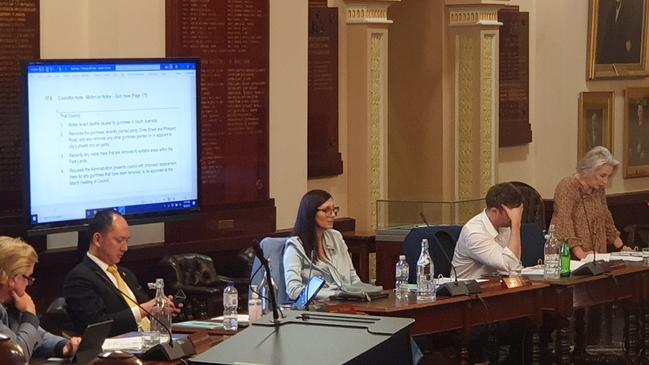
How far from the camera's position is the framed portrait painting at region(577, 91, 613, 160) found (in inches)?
537

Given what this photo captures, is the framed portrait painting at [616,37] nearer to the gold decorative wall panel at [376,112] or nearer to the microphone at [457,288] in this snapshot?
the gold decorative wall panel at [376,112]

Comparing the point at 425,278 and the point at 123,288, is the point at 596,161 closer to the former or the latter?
the point at 425,278

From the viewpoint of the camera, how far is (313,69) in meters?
10.6

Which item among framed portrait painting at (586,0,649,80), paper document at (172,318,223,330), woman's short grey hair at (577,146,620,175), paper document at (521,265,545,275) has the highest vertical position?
framed portrait painting at (586,0,649,80)

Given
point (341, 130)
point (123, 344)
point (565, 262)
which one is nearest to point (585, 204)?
point (565, 262)

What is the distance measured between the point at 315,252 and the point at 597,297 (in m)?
1.93

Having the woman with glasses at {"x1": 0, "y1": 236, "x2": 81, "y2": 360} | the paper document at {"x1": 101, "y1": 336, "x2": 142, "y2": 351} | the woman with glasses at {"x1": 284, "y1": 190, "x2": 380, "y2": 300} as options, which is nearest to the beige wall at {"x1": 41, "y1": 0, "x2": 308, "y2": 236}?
the woman with glasses at {"x1": 284, "y1": 190, "x2": 380, "y2": 300}

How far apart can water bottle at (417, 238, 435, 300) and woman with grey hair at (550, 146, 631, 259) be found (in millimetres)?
2579

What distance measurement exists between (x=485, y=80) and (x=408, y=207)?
82.5 inches

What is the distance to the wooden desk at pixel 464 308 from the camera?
715 centimetres

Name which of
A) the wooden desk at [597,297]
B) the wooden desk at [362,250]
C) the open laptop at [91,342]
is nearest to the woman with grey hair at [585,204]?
the wooden desk at [597,297]

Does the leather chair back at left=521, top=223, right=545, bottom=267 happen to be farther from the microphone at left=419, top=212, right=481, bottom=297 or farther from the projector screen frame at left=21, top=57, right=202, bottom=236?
the projector screen frame at left=21, top=57, right=202, bottom=236

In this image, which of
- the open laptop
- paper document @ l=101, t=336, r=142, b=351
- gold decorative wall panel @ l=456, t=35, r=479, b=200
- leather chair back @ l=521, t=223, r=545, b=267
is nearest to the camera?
the open laptop

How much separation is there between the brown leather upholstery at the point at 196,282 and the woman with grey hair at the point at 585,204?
8.52 feet
